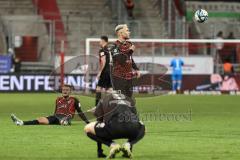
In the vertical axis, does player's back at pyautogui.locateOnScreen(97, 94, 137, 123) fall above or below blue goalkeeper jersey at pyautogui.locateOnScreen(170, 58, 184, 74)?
above

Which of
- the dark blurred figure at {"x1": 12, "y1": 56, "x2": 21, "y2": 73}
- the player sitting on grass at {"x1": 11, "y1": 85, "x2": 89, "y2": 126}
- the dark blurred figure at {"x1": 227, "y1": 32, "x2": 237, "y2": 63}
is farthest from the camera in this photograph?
the dark blurred figure at {"x1": 227, "y1": 32, "x2": 237, "y2": 63}

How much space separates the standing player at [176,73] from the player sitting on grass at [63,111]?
19.6 m

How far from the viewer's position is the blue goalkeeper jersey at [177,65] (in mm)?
38875

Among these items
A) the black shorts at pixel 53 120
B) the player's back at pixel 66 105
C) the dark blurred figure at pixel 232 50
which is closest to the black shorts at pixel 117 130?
the player's back at pixel 66 105

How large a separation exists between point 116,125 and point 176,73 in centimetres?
2703

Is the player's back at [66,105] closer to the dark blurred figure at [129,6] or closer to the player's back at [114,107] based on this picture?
the player's back at [114,107]

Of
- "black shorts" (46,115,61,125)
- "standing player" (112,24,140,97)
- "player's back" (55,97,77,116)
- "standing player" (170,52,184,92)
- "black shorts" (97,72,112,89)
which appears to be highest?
"standing player" (112,24,140,97)

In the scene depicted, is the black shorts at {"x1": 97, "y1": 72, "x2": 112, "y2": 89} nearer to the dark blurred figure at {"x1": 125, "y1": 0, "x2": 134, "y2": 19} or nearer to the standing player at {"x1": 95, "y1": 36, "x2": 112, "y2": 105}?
the standing player at {"x1": 95, "y1": 36, "x2": 112, "y2": 105}

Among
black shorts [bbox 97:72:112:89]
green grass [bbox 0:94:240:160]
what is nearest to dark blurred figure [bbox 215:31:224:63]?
green grass [bbox 0:94:240:160]

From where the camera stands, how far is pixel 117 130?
1181 centimetres

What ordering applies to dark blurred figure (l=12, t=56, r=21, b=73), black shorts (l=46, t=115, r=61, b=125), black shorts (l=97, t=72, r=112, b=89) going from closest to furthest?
black shorts (l=46, t=115, r=61, b=125) < black shorts (l=97, t=72, r=112, b=89) < dark blurred figure (l=12, t=56, r=21, b=73)

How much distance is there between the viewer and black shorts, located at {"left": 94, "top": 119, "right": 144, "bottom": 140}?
1182 cm

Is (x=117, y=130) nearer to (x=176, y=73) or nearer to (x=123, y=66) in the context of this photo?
(x=123, y=66)

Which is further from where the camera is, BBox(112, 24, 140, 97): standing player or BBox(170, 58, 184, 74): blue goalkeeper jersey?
BBox(170, 58, 184, 74): blue goalkeeper jersey
